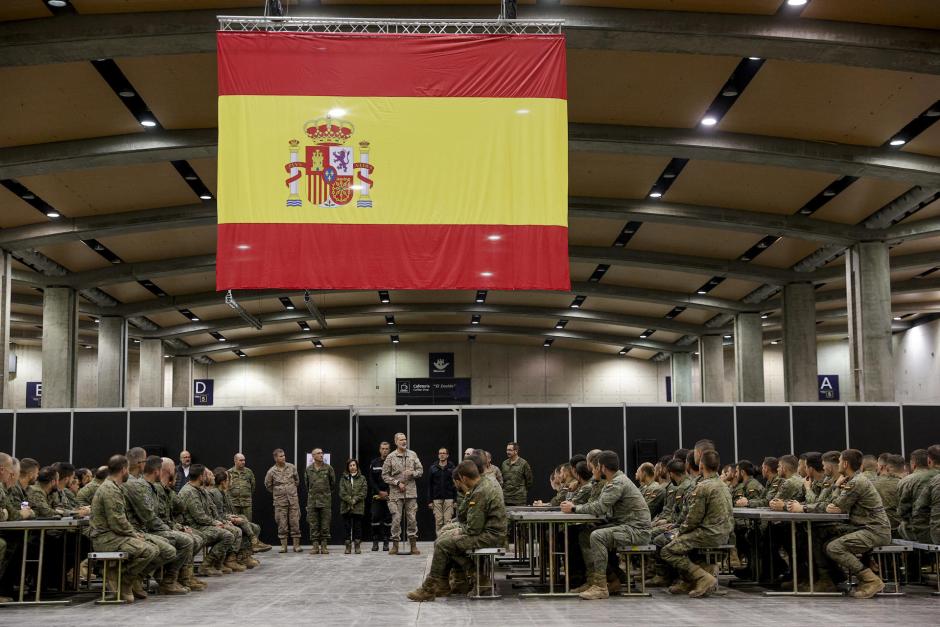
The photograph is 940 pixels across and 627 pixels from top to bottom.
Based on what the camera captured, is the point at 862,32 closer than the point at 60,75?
Yes

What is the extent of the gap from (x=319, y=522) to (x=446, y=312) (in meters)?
15.0

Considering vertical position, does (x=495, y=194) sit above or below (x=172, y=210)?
below

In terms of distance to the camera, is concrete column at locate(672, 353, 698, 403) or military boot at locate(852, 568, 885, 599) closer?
military boot at locate(852, 568, 885, 599)

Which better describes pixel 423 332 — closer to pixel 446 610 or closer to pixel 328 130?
pixel 328 130

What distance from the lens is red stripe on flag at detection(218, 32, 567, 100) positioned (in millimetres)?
9320

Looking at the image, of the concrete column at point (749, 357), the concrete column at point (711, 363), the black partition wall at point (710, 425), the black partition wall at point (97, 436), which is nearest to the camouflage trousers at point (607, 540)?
the black partition wall at point (710, 425)

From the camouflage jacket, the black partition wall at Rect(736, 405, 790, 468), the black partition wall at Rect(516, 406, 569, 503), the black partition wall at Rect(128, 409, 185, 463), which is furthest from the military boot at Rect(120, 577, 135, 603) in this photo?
the black partition wall at Rect(736, 405, 790, 468)

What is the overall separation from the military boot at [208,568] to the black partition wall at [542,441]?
706 centimetres

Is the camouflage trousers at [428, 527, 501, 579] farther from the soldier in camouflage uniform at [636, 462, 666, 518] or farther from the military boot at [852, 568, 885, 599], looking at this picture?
the military boot at [852, 568, 885, 599]

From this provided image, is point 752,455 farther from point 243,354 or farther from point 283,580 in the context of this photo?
point 243,354

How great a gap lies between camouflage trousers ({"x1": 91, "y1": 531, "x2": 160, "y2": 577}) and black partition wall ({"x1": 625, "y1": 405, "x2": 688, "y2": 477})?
35.3ft

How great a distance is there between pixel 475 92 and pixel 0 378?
1438cm

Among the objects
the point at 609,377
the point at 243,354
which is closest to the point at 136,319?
the point at 243,354

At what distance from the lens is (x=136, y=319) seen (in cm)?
3061
